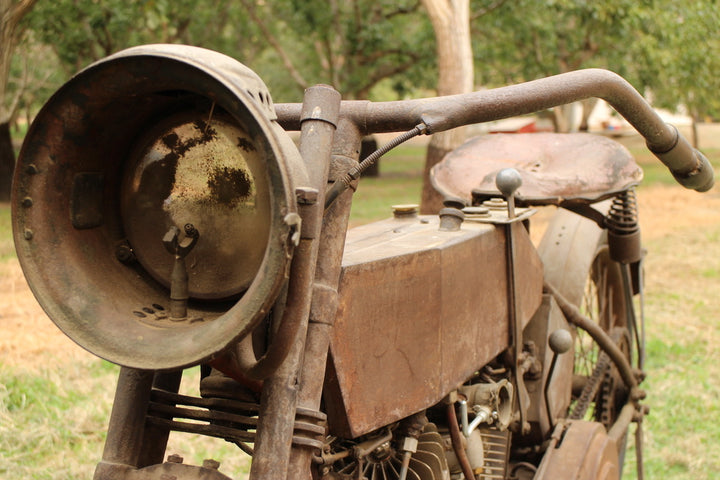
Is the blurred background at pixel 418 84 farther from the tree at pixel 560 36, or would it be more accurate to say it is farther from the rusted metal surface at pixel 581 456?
the rusted metal surface at pixel 581 456

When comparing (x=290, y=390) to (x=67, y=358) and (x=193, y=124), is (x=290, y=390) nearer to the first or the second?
(x=193, y=124)

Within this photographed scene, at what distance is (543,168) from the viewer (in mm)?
3102

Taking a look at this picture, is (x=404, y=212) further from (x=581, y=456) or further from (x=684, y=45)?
(x=684, y=45)

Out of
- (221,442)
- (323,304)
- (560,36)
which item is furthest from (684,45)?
(323,304)

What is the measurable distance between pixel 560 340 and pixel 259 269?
150 cm

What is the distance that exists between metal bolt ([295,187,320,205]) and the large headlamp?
3 cm

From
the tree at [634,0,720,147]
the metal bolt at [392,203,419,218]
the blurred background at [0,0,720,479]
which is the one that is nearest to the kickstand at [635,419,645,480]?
the blurred background at [0,0,720,479]

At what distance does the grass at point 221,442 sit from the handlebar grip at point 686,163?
1768mm

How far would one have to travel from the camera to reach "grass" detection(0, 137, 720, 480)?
12.1ft

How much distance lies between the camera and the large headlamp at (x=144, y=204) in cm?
134

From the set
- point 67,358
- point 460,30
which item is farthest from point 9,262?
point 460,30

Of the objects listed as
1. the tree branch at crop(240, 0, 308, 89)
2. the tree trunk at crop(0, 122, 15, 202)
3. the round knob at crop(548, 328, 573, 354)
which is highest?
the tree branch at crop(240, 0, 308, 89)

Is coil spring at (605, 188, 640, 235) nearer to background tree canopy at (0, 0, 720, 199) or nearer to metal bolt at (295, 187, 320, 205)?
metal bolt at (295, 187, 320, 205)

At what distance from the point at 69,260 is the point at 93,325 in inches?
5.4
